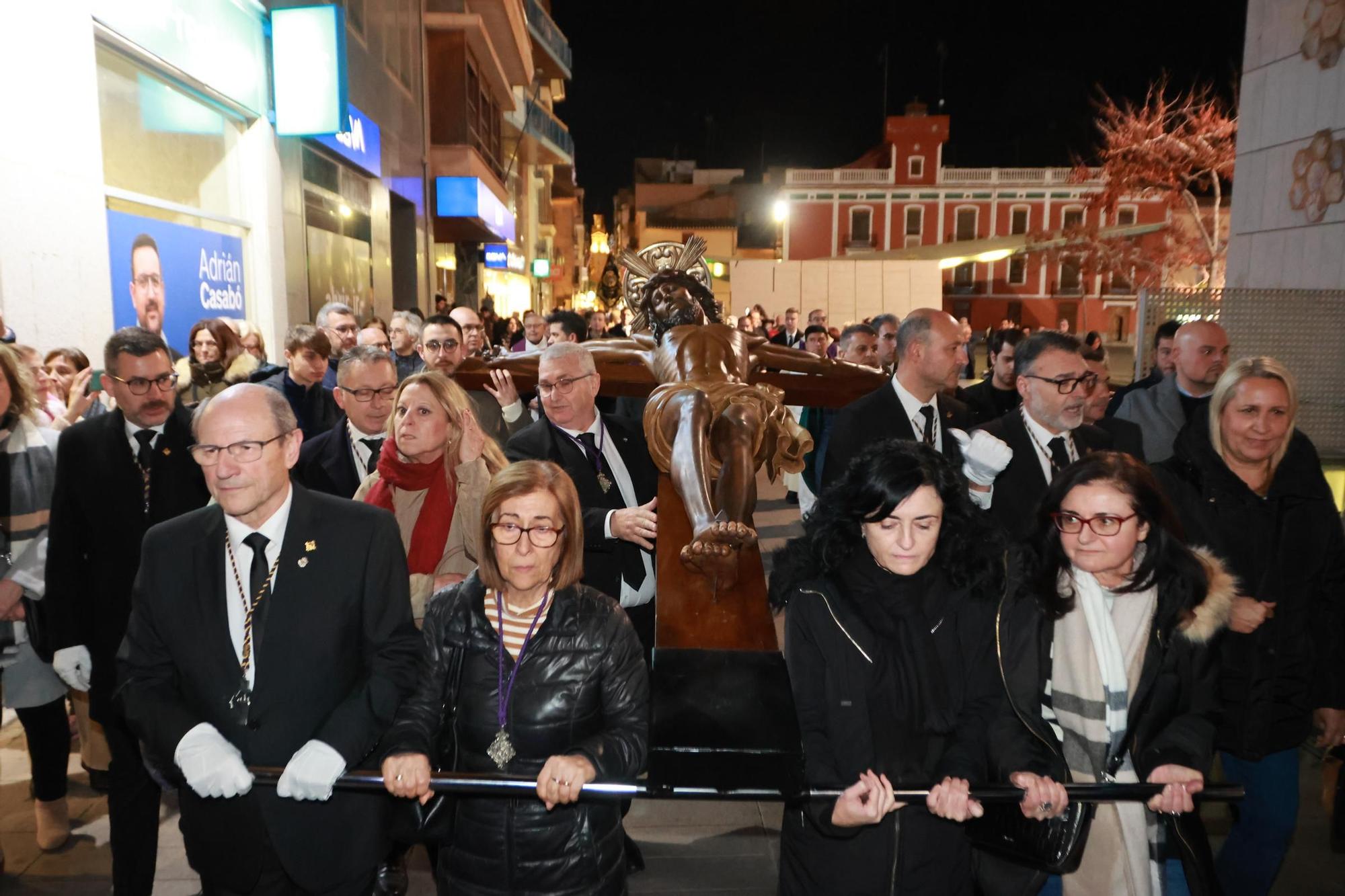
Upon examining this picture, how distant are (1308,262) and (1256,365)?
6279 mm

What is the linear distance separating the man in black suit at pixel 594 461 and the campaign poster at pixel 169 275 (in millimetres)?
3512

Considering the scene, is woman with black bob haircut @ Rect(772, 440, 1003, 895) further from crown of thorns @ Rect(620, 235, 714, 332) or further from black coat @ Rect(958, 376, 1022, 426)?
black coat @ Rect(958, 376, 1022, 426)

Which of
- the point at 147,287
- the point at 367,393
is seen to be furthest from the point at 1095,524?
the point at 147,287

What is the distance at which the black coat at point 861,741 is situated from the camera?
214 centimetres

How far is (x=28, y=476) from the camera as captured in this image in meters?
3.58

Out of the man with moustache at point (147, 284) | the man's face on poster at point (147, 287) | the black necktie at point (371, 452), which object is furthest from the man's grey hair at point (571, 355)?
the man's face on poster at point (147, 287)

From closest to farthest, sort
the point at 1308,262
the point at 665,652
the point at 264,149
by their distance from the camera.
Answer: the point at 665,652
the point at 1308,262
the point at 264,149

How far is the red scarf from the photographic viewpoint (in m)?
3.07

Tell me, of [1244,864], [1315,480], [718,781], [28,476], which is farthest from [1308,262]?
[28,476]

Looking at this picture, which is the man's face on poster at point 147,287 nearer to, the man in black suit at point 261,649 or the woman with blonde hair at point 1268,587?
the man in black suit at point 261,649

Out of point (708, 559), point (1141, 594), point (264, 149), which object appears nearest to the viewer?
point (1141, 594)

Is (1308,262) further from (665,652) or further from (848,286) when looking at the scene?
(848,286)

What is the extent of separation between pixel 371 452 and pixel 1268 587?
10.6 feet

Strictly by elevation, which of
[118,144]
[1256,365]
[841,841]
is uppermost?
[118,144]
